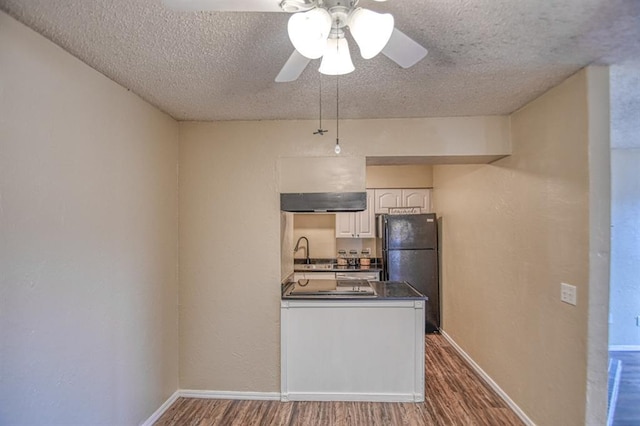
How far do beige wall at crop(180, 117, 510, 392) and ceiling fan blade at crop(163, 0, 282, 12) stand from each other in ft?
6.18

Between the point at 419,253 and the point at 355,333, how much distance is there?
2024mm

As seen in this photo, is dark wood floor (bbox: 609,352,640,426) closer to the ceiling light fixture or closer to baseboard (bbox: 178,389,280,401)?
baseboard (bbox: 178,389,280,401)

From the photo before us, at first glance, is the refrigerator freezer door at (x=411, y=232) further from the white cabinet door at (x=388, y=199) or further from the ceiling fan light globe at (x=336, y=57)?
the ceiling fan light globe at (x=336, y=57)

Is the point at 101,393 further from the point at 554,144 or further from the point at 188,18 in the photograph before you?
the point at 554,144

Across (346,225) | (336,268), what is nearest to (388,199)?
(346,225)

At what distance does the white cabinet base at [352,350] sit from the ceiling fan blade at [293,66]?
6.34 ft

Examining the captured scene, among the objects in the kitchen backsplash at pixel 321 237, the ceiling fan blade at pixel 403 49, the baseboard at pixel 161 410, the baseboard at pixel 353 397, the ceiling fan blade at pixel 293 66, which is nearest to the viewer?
the ceiling fan blade at pixel 403 49

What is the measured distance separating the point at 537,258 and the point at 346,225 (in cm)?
287

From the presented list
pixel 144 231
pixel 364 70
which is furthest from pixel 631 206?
pixel 144 231

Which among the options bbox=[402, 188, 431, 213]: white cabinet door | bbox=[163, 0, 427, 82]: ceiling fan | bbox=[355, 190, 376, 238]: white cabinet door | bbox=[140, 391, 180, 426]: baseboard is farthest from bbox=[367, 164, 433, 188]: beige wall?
bbox=[163, 0, 427, 82]: ceiling fan

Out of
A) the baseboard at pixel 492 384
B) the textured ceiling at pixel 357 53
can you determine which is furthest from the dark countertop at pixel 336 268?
the textured ceiling at pixel 357 53

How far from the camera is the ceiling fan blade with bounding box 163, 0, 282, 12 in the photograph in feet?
3.57

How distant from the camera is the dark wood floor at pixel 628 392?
273 centimetres

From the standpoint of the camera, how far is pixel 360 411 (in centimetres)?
273
